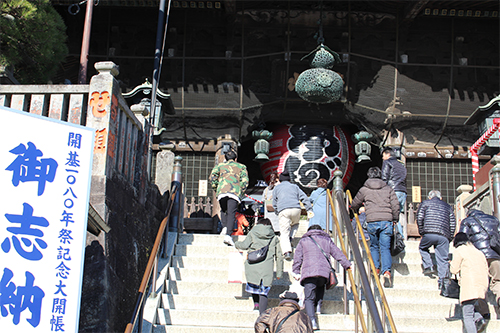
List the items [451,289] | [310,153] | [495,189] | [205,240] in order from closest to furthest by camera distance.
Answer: [451,289], [205,240], [495,189], [310,153]

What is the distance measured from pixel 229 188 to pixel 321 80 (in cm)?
417

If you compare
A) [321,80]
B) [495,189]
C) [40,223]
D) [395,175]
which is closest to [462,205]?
[495,189]

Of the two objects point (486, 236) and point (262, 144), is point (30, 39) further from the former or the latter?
point (486, 236)

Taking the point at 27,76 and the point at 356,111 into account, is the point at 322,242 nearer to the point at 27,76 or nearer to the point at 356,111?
the point at 27,76

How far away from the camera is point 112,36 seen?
48.9ft

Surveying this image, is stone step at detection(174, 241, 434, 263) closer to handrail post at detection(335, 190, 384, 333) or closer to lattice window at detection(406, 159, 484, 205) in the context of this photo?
handrail post at detection(335, 190, 384, 333)

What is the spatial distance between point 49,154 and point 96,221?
98cm

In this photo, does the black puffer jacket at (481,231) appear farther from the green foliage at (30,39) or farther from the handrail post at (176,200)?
the green foliage at (30,39)

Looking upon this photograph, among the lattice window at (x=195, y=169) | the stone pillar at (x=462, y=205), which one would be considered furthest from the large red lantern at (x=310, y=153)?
the stone pillar at (x=462, y=205)

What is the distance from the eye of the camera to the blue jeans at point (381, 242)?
8.50m

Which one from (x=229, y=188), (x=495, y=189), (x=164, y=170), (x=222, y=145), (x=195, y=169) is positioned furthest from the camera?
(x=195, y=169)

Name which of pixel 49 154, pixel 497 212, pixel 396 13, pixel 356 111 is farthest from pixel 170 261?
pixel 396 13

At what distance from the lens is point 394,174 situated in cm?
1013

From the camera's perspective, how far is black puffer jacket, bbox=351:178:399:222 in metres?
8.83
